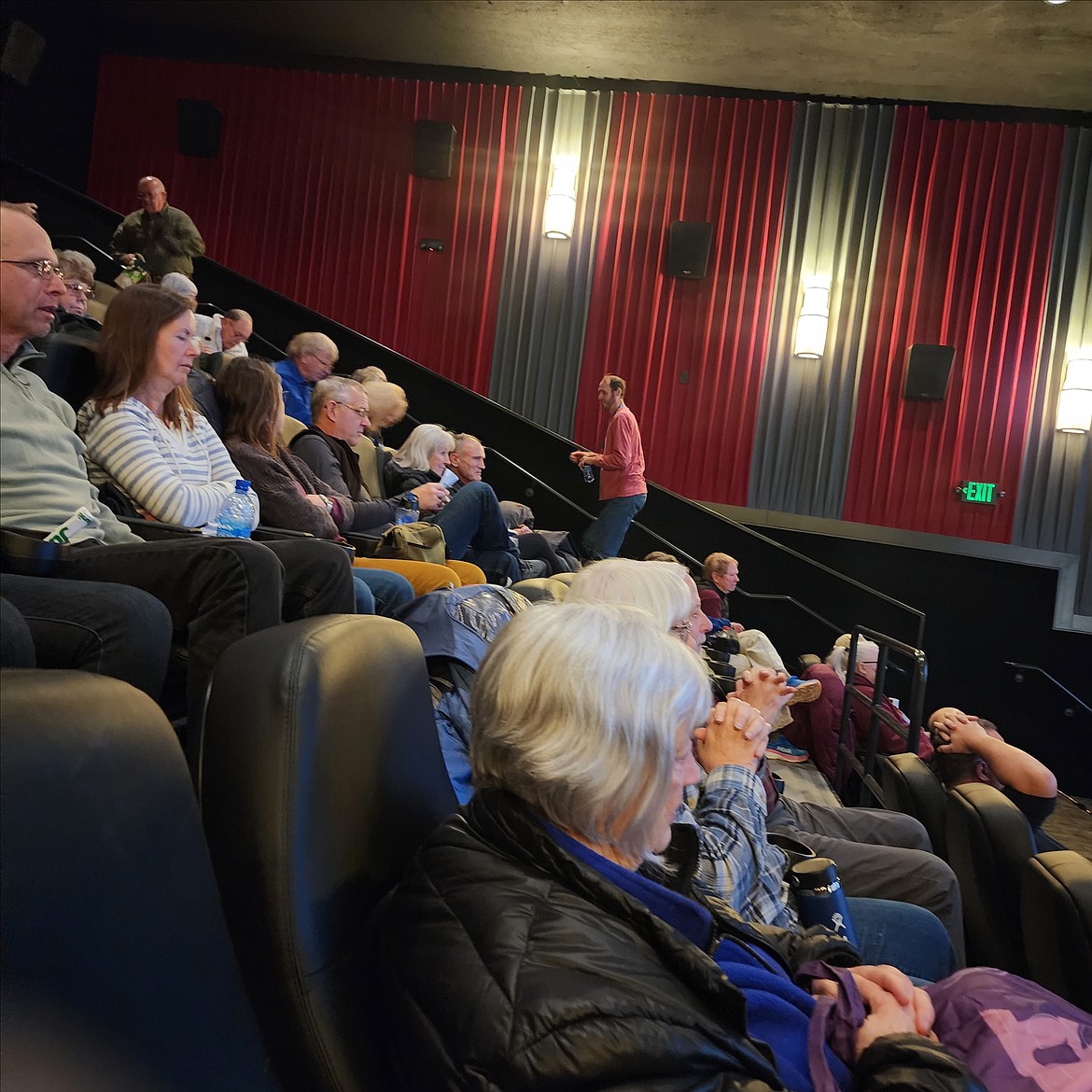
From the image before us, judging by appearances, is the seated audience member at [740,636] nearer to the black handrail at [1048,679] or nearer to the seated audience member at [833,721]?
the seated audience member at [833,721]

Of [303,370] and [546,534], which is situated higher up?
[303,370]

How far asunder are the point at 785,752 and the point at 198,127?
6.40m

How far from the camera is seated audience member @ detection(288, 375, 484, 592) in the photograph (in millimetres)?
3121

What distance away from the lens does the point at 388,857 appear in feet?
3.25

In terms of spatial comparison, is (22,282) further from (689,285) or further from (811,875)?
(689,285)

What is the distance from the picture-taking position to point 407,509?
11.5 ft

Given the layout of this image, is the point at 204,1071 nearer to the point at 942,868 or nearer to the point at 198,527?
the point at 198,527

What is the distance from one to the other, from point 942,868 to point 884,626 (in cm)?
447

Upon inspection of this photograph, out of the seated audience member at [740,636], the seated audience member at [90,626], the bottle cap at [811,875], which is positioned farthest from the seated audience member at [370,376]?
the bottle cap at [811,875]

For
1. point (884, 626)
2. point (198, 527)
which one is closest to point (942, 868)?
point (198, 527)

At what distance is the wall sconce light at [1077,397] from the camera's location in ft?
20.9

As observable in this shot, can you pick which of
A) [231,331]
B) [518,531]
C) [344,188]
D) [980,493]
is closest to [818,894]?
[518,531]

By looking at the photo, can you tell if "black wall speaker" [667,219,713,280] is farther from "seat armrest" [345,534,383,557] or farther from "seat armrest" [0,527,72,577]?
"seat armrest" [0,527,72,577]

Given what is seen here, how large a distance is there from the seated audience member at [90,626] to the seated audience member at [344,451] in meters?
1.69
